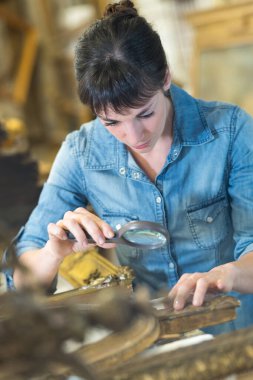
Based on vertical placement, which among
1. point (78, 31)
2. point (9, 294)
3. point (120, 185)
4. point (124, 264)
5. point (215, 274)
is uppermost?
point (78, 31)

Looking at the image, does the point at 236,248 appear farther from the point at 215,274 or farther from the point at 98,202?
the point at 98,202

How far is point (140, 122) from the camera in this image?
51.3 inches

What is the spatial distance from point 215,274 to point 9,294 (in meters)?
0.66

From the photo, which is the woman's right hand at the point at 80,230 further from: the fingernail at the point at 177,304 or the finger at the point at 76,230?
the fingernail at the point at 177,304

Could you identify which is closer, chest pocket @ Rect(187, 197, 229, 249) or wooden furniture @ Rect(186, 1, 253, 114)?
chest pocket @ Rect(187, 197, 229, 249)

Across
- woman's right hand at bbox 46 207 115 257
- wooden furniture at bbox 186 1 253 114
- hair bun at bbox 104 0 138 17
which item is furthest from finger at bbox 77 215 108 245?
wooden furniture at bbox 186 1 253 114

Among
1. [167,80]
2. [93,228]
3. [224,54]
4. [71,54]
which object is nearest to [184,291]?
[93,228]

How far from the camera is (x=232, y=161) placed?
4.89ft

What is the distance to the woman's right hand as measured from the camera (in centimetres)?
120

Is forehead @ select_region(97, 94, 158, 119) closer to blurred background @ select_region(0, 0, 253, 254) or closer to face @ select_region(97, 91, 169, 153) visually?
face @ select_region(97, 91, 169, 153)

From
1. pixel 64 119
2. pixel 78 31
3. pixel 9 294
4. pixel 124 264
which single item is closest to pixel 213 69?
pixel 78 31

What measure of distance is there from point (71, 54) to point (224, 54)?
2029mm

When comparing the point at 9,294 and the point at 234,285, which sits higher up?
the point at 9,294

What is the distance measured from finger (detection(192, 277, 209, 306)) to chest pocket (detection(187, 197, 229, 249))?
17.4 inches
